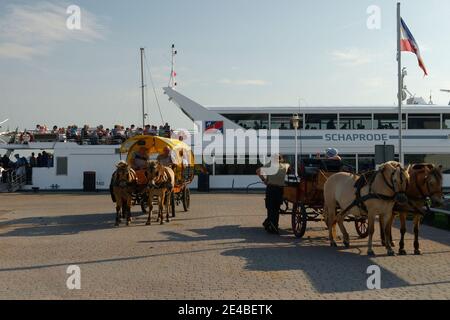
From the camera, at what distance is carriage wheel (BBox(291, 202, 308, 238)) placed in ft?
38.9

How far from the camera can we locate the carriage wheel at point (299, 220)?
11859mm

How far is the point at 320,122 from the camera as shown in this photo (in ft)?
99.1

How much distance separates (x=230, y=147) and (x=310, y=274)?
73.2 feet

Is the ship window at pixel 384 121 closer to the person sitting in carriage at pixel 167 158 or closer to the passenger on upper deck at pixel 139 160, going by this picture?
the person sitting in carriage at pixel 167 158

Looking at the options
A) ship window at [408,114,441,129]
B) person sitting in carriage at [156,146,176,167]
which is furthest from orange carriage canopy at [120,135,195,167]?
Answer: ship window at [408,114,441,129]

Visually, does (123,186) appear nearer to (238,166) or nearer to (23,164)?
(238,166)

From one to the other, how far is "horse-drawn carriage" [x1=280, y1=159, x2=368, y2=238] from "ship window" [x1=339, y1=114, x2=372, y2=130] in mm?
18097

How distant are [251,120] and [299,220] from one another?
1834 centimetres

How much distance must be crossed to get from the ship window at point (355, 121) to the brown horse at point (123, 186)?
18004mm

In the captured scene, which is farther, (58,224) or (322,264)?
(58,224)

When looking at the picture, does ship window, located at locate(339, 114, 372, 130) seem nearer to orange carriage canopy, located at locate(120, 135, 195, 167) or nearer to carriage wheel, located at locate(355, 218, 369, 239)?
orange carriage canopy, located at locate(120, 135, 195, 167)

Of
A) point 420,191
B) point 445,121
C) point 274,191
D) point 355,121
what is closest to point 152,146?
point 274,191
